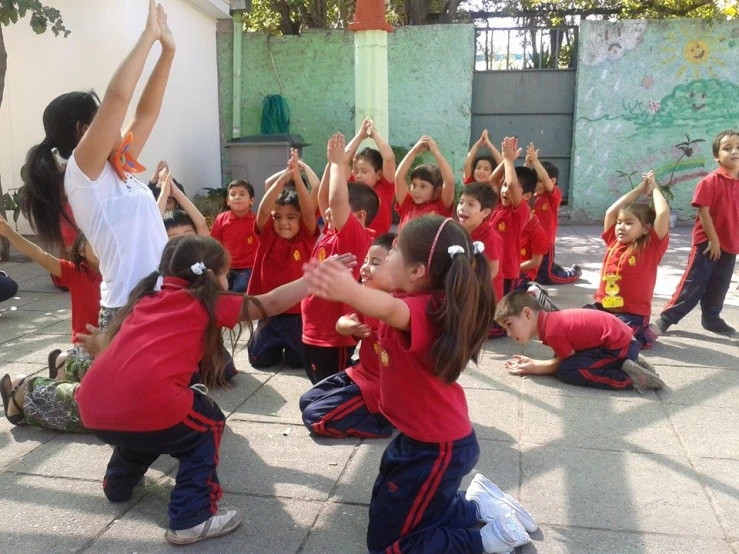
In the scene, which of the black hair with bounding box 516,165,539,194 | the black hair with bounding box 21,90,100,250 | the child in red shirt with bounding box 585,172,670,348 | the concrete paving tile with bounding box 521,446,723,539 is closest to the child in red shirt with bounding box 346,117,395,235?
the black hair with bounding box 516,165,539,194

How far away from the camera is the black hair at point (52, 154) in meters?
2.68

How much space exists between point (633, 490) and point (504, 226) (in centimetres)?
286

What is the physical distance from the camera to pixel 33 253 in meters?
3.54

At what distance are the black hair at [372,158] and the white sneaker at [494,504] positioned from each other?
3003 mm

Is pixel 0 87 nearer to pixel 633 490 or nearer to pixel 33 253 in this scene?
pixel 33 253

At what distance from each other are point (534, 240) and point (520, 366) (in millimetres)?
2152

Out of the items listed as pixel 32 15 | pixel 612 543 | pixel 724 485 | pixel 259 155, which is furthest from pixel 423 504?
pixel 259 155

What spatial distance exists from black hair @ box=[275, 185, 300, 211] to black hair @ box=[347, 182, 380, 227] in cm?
32

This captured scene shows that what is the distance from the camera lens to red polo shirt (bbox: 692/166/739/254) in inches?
202

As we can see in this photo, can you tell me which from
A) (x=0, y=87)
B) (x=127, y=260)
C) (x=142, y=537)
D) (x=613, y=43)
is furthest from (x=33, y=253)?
(x=613, y=43)

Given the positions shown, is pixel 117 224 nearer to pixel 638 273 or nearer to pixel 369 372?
pixel 369 372

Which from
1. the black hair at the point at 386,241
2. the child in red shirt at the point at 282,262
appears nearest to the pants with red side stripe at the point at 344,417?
the black hair at the point at 386,241

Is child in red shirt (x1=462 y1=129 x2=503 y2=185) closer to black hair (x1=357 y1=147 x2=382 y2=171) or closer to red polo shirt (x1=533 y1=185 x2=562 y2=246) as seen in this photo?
red polo shirt (x1=533 y1=185 x2=562 y2=246)

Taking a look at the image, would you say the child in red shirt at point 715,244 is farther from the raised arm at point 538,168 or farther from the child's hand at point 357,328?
the child's hand at point 357,328
